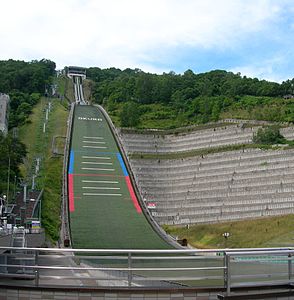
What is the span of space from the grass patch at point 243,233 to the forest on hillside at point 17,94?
15.7 metres

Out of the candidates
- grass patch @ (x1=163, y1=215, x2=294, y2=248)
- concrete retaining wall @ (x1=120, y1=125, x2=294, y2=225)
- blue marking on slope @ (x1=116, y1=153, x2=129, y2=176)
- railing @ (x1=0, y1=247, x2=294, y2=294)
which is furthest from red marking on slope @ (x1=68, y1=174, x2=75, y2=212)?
railing @ (x1=0, y1=247, x2=294, y2=294)

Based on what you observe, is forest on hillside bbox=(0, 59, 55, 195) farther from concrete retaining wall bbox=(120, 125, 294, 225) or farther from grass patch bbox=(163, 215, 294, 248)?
grass patch bbox=(163, 215, 294, 248)

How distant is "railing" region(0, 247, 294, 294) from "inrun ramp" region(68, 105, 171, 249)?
27.0 m

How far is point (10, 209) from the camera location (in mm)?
36406

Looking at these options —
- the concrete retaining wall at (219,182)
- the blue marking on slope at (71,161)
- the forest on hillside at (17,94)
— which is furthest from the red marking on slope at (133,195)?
the forest on hillside at (17,94)

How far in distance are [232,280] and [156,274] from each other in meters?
1.10

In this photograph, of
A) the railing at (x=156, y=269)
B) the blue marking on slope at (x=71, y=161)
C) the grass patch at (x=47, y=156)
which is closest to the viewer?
the railing at (x=156, y=269)

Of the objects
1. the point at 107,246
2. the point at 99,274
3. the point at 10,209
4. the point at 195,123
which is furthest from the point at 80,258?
the point at 195,123

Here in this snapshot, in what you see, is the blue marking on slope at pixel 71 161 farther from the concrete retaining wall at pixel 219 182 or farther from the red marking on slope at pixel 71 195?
the concrete retaining wall at pixel 219 182

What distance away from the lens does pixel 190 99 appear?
8288cm

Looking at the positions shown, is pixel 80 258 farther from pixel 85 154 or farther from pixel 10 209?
pixel 85 154

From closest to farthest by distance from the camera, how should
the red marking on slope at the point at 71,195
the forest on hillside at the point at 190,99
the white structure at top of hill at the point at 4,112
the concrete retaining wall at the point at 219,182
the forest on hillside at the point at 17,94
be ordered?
the concrete retaining wall at the point at 219,182
the red marking on slope at the point at 71,195
the forest on hillside at the point at 17,94
the forest on hillside at the point at 190,99
the white structure at top of hill at the point at 4,112

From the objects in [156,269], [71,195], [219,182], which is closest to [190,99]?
[219,182]

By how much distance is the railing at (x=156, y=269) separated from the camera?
6.87m
